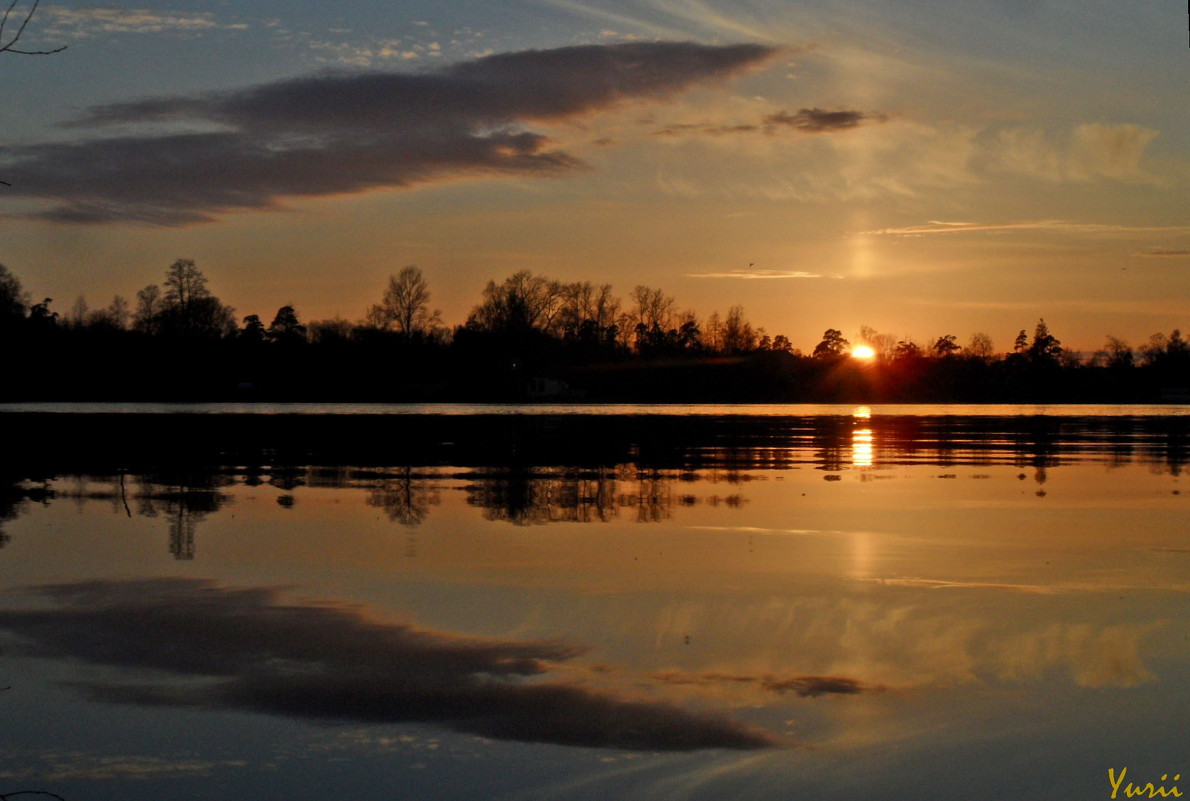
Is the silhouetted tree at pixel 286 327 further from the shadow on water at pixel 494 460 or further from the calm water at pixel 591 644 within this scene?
the calm water at pixel 591 644

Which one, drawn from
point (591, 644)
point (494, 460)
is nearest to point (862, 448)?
point (494, 460)

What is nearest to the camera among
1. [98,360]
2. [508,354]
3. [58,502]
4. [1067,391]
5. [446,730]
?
[446,730]

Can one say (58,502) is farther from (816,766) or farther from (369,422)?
(369,422)

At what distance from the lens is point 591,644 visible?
32.8 feet

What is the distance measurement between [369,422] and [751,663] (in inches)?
1937

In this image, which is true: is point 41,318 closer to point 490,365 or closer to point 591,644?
point 490,365

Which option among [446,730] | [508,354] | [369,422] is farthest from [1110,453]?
[508,354]

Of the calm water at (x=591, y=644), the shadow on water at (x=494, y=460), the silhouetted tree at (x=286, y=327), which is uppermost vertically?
the silhouetted tree at (x=286, y=327)

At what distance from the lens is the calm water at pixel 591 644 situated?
7211 mm

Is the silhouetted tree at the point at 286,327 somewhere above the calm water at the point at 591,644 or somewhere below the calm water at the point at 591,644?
above

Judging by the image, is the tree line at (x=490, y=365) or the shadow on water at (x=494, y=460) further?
the tree line at (x=490, y=365)

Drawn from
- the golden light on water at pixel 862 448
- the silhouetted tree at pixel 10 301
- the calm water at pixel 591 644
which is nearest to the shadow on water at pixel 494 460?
the golden light on water at pixel 862 448

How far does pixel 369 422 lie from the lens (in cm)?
5694

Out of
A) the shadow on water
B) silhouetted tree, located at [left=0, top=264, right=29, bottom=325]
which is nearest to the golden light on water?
the shadow on water
